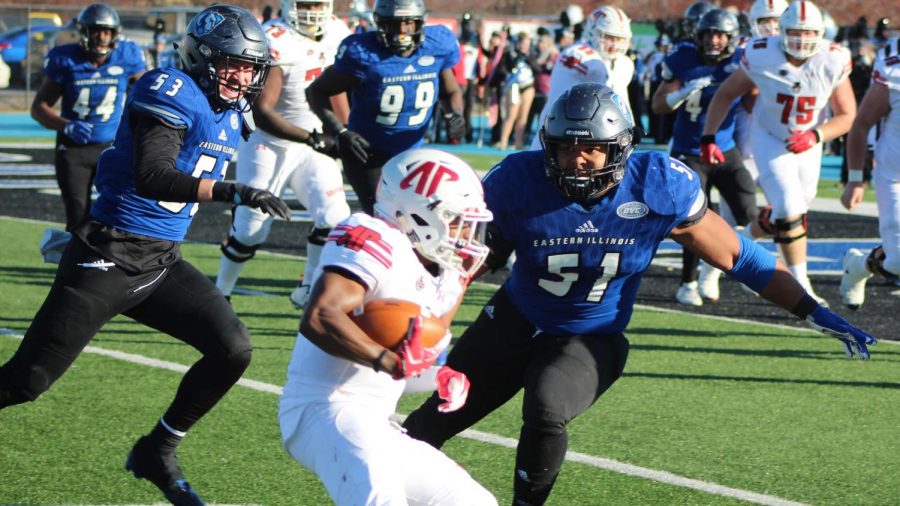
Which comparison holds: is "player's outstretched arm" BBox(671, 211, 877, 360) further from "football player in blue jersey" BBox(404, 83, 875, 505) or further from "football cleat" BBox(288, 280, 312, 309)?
"football cleat" BBox(288, 280, 312, 309)

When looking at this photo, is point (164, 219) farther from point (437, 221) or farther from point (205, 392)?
point (437, 221)

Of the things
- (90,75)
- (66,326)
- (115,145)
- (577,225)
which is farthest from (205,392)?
(90,75)

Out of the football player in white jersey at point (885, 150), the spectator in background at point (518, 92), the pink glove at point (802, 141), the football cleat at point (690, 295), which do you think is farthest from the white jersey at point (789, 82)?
the spectator in background at point (518, 92)

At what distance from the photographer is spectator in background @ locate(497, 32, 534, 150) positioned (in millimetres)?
21406

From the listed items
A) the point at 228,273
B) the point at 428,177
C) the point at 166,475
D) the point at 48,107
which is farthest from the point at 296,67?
the point at 428,177

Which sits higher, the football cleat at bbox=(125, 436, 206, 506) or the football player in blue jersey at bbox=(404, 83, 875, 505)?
the football player in blue jersey at bbox=(404, 83, 875, 505)

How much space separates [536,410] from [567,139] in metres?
0.89

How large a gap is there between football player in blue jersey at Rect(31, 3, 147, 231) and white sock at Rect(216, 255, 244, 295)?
4.49 ft

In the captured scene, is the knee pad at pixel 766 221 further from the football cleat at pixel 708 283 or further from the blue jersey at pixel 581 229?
the blue jersey at pixel 581 229

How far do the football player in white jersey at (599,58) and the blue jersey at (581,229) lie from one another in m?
4.95

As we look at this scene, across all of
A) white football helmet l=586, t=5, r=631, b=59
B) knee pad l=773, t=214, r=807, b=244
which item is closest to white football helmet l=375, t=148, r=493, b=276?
knee pad l=773, t=214, r=807, b=244

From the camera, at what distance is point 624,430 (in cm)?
630

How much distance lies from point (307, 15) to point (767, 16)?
3.55 meters

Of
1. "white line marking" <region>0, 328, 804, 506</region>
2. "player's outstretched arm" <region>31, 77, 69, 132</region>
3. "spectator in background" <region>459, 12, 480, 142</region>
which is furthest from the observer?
"spectator in background" <region>459, 12, 480, 142</region>
